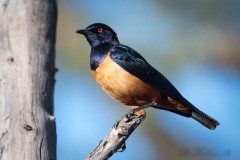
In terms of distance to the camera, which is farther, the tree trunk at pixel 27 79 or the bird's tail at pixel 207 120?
the bird's tail at pixel 207 120

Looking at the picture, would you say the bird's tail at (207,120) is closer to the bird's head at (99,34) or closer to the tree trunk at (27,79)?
the bird's head at (99,34)

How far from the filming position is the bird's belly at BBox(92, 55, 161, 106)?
217 inches

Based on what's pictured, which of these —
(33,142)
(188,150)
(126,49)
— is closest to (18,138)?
(33,142)

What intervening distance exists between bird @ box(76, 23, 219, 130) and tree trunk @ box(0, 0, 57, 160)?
0.52 meters

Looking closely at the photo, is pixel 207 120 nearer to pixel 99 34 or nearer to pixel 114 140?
pixel 99 34

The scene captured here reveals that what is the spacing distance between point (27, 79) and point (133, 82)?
113 centimetres

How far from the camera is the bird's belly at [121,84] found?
551 cm

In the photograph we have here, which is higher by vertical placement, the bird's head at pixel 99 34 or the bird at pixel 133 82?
the bird's head at pixel 99 34

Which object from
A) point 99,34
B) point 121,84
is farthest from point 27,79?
point 99,34

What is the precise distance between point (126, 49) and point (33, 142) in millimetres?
1835

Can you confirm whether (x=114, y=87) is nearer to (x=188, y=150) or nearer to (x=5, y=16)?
(x=5, y=16)

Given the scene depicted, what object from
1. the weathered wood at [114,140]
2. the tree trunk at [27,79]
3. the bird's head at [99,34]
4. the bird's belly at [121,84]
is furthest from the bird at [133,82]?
the weathered wood at [114,140]

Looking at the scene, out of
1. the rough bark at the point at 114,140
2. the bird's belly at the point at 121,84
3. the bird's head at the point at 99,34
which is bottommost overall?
the rough bark at the point at 114,140

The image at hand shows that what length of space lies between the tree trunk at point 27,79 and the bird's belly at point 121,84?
51 centimetres
